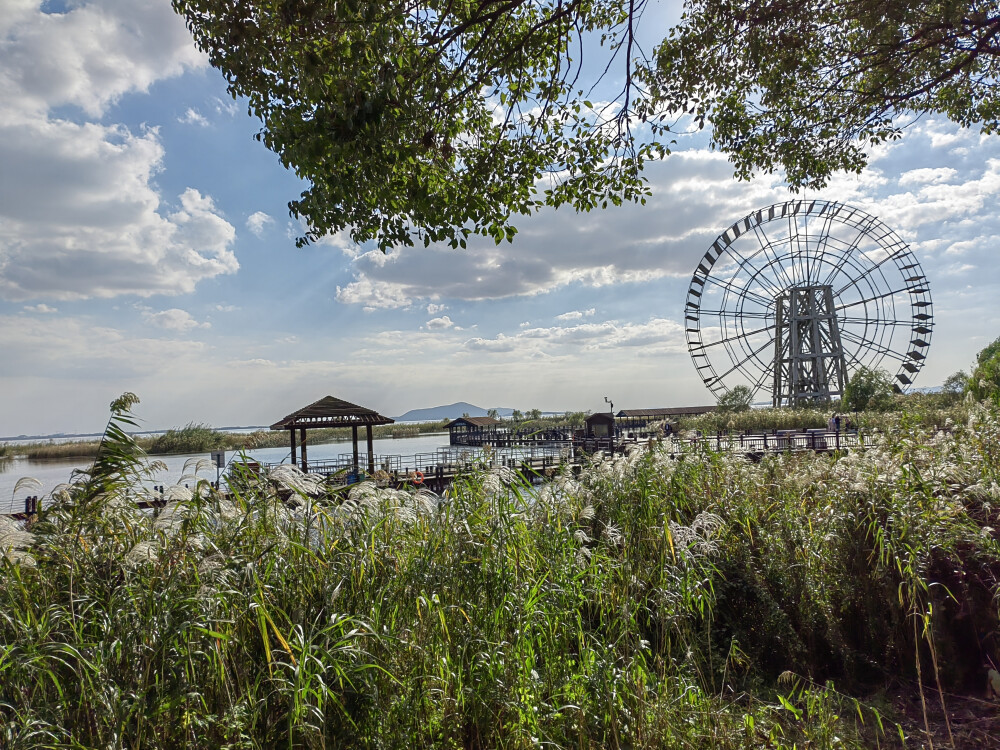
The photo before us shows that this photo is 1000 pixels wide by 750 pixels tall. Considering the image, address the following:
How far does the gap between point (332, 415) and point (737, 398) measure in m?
30.7

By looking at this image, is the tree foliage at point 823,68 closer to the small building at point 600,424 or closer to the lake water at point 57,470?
the lake water at point 57,470

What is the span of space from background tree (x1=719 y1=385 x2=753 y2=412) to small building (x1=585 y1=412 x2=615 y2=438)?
1607 cm

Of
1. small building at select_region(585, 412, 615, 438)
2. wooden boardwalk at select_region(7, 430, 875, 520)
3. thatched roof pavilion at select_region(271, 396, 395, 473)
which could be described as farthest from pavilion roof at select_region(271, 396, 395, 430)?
small building at select_region(585, 412, 615, 438)

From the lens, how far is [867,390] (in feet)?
111

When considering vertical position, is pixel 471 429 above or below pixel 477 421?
below

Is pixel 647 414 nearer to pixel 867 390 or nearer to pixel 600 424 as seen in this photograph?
pixel 867 390

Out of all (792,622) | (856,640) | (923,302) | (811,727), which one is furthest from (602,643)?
(923,302)

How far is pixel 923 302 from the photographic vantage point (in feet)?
129

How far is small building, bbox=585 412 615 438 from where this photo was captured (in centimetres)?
2795

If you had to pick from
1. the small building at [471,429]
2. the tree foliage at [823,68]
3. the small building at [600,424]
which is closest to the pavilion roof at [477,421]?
the small building at [471,429]

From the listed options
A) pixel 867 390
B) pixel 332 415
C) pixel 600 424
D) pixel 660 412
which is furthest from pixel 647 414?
pixel 332 415

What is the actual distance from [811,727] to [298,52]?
599 cm

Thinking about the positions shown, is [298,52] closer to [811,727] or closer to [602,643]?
[602,643]

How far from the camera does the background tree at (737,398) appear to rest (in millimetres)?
41344
